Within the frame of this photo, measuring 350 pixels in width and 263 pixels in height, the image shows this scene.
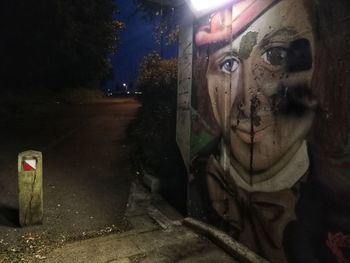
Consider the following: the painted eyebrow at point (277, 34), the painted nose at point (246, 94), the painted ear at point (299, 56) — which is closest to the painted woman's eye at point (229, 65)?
the painted nose at point (246, 94)

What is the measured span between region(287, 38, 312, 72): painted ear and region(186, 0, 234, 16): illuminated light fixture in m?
1.62

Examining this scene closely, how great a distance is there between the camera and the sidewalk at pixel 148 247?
16.1 feet

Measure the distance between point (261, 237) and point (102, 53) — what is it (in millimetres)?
27832

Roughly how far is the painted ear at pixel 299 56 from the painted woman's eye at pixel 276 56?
8 cm

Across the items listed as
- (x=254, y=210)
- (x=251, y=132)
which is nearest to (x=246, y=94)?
(x=251, y=132)

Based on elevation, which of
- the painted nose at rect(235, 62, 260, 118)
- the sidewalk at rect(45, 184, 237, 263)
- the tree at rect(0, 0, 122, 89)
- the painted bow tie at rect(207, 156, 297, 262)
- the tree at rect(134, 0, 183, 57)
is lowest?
the sidewalk at rect(45, 184, 237, 263)

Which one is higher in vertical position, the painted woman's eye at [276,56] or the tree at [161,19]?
the tree at [161,19]

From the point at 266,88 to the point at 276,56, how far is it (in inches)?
16.6

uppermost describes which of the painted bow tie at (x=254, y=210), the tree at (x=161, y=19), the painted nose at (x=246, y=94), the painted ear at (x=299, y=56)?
the tree at (x=161, y=19)

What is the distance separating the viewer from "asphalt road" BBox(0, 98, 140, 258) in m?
6.08

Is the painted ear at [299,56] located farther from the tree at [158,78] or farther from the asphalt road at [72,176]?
the tree at [158,78]

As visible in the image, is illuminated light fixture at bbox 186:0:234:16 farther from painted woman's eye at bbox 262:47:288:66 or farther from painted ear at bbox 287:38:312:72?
painted ear at bbox 287:38:312:72

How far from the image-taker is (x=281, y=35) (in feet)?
13.9

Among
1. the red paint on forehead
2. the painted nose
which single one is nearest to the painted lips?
the painted nose
